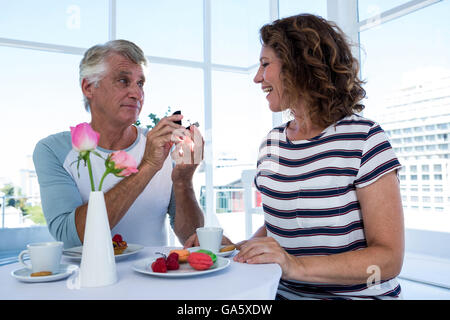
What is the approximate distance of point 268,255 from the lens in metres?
0.83

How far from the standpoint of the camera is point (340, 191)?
3.34ft

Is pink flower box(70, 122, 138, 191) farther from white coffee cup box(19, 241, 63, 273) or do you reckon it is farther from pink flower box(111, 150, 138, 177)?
white coffee cup box(19, 241, 63, 273)

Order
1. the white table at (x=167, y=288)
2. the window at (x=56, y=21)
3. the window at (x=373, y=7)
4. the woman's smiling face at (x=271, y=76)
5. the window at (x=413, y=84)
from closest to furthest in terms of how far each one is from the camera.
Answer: the white table at (x=167, y=288) < the woman's smiling face at (x=271, y=76) < the window at (x=413, y=84) < the window at (x=373, y=7) < the window at (x=56, y=21)

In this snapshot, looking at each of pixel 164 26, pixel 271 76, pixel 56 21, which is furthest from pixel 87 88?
pixel 164 26

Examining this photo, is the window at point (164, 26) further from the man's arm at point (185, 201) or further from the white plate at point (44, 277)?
the white plate at point (44, 277)

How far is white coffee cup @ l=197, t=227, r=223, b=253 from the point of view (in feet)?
3.10

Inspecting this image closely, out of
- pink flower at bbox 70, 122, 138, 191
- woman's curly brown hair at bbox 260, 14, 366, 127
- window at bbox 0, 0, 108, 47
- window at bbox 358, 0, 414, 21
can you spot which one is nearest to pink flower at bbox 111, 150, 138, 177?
pink flower at bbox 70, 122, 138, 191

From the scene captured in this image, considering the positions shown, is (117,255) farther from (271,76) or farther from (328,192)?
(271,76)

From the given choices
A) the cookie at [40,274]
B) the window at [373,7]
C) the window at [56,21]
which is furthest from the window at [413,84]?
the window at [56,21]

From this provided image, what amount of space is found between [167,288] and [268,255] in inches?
9.8

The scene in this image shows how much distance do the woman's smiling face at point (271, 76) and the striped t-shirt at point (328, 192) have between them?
0.17 metres

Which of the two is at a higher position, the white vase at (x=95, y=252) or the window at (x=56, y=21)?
the window at (x=56, y=21)

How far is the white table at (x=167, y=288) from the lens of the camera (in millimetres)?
640

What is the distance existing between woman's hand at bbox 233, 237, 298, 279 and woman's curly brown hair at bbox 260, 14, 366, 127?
456 mm
